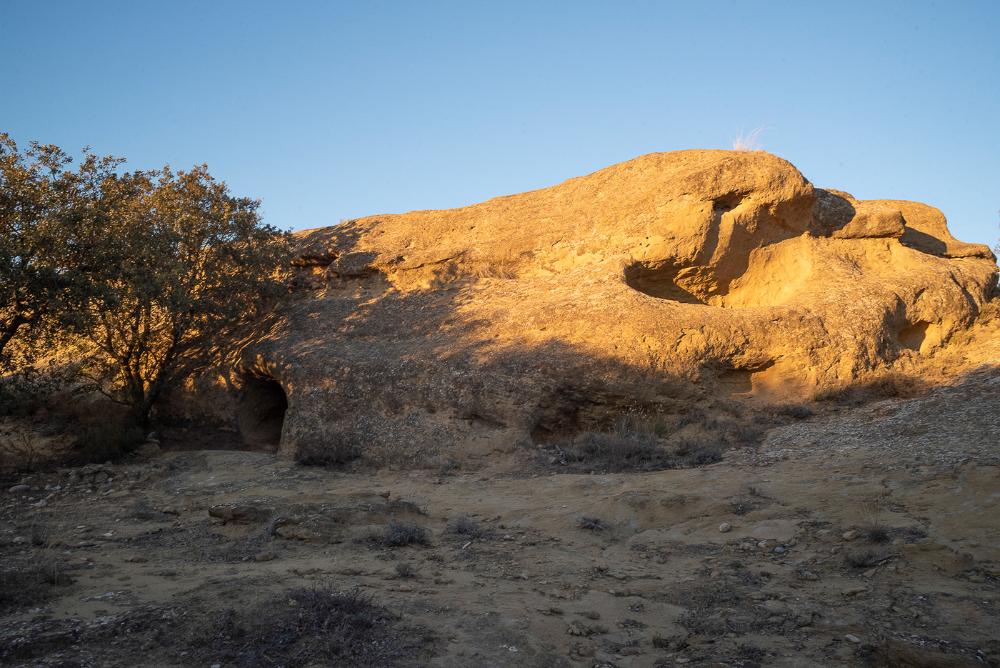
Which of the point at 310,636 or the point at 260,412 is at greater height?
the point at 260,412

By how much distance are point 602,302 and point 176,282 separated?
273 inches

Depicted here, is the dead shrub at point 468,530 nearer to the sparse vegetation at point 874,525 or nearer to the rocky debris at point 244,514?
the rocky debris at point 244,514

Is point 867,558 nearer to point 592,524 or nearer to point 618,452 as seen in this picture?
point 592,524

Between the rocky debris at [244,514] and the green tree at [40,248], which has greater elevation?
the green tree at [40,248]

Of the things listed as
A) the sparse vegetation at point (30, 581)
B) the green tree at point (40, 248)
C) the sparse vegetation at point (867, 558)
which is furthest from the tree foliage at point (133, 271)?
the sparse vegetation at point (867, 558)

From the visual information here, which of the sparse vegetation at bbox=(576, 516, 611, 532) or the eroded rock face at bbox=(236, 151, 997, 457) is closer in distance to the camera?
the sparse vegetation at bbox=(576, 516, 611, 532)

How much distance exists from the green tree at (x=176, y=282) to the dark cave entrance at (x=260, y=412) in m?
0.78

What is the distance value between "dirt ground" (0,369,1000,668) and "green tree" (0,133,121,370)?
8.23ft

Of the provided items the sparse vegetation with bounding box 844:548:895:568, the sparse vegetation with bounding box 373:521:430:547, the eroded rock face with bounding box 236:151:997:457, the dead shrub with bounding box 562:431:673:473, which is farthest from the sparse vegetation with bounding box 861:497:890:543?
the eroded rock face with bounding box 236:151:997:457

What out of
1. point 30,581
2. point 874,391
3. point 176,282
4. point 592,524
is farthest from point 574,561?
point 176,282

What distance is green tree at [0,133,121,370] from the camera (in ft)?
32.8

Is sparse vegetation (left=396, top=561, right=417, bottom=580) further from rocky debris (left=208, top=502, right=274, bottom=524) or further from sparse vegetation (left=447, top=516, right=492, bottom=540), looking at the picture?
rocky debris (left=208, top=502, right=274, bottom=524)

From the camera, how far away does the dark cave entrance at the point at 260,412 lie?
526 inches

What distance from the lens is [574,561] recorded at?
21.4ft
